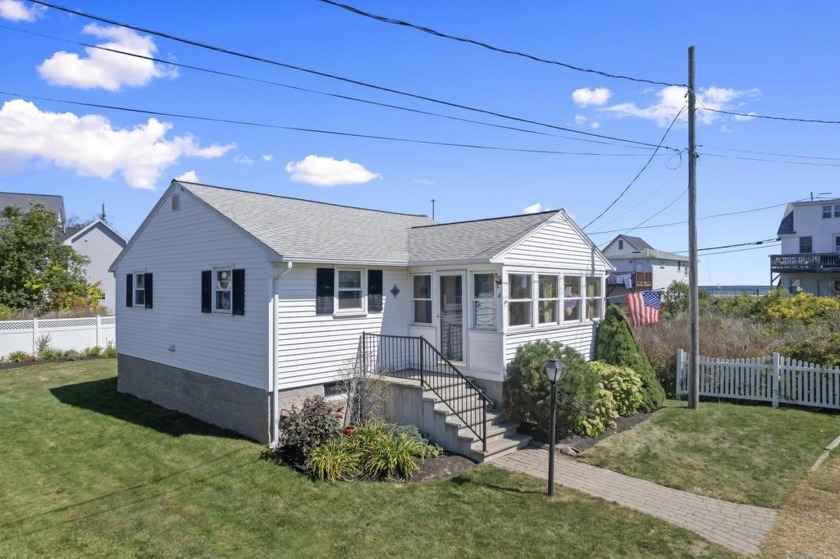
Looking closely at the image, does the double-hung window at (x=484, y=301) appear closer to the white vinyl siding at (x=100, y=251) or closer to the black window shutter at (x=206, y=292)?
the black window shutter at (x=206, y=292)

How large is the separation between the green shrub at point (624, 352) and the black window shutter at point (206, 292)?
998cm

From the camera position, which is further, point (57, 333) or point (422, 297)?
point (57, 333)

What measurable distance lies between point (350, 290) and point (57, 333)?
51.9 feet

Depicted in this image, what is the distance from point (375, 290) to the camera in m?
12.0

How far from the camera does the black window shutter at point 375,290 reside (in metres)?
11.9

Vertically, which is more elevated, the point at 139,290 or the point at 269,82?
the point at 269,82

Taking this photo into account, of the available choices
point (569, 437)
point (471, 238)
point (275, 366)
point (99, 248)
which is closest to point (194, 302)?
point (275, 366)

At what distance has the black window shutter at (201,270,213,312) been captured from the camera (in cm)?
1173

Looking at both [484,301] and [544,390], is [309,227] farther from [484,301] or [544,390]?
[544,390]

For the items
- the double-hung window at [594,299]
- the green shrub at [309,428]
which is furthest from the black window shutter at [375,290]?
the double-hung window at [594,299]

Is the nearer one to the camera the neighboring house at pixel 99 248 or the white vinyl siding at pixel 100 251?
the neighboring house at pixel 99 248

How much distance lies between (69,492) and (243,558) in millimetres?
4094

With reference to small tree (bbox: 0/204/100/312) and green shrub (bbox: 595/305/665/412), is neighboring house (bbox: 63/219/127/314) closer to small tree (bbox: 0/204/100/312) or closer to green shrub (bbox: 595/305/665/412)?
small tree (bbox: 0/204/100/312)

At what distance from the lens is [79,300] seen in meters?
25.0
